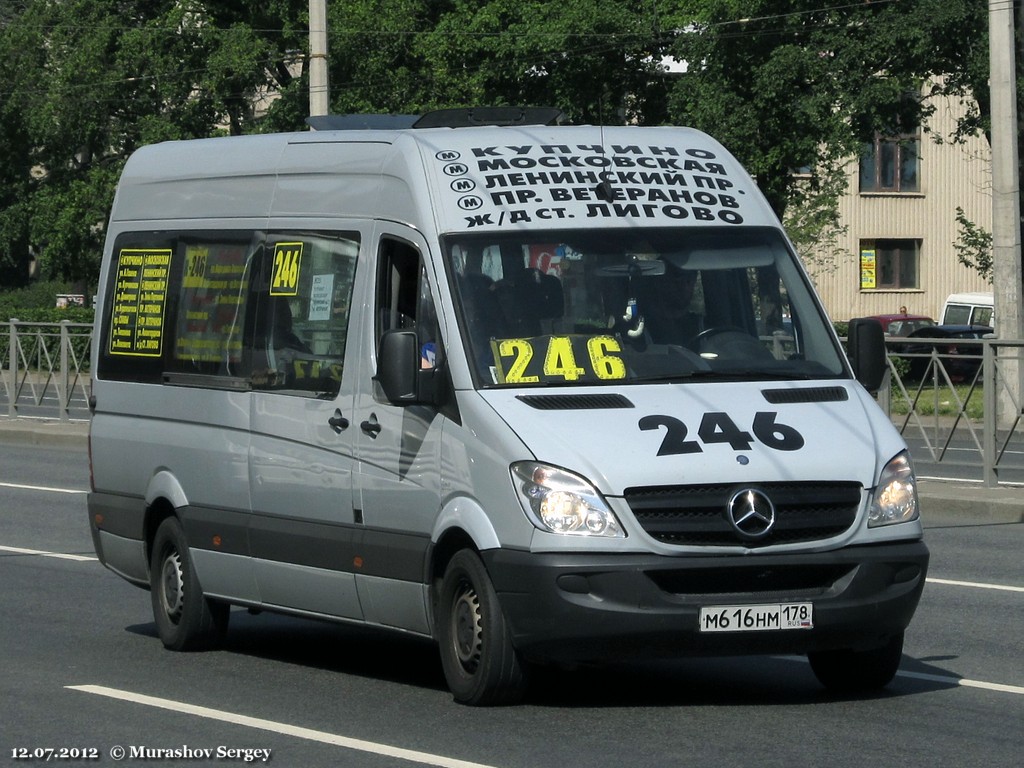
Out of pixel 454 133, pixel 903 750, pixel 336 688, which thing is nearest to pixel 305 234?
pixel 454 133

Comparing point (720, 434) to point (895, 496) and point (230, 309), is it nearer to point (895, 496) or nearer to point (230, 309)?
point (895, 496)

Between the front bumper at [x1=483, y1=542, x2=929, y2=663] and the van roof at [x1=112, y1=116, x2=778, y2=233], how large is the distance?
1616 millimetres

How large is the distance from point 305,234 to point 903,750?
3.77 m

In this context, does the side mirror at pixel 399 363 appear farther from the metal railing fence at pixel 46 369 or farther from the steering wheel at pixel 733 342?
the metal railing fence at pixel 46 369

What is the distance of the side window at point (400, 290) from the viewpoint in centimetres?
803

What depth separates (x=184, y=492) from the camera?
31.3 feet

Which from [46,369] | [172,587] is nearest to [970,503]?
[172,587]

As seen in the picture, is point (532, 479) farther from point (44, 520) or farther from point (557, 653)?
point (44, 520)

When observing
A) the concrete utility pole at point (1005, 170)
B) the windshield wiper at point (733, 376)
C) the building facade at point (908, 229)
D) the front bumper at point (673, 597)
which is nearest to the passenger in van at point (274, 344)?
the windshield wiper at point (733, 376)

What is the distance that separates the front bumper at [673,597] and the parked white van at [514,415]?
0.03 feet

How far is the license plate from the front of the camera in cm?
710

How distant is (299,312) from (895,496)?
9.59 ft

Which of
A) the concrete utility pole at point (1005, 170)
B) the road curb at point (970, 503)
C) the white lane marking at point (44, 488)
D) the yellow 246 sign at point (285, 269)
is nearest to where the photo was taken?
the yellow 246 sign at point (285, 269)

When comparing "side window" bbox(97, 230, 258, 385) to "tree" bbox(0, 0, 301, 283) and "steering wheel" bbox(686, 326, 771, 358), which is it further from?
"tree" bbox(0, 0, 301, 283)
